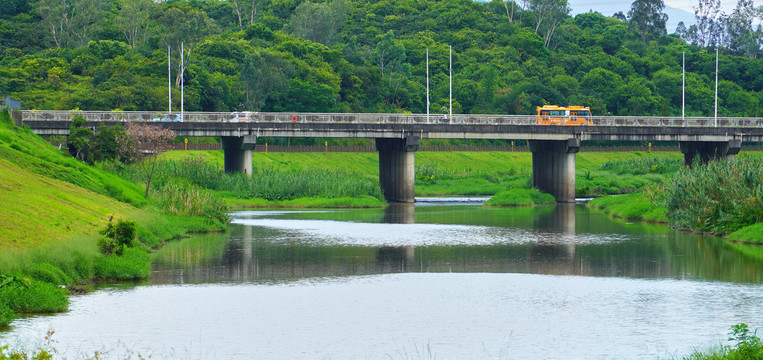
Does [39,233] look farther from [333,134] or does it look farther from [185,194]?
[333,134]

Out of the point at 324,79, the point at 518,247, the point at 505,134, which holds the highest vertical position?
the point at 324,79

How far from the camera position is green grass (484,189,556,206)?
287ft

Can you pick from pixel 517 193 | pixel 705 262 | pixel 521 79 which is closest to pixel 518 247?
pixel 705 262

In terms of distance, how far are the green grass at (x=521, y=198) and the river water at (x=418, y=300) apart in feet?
107

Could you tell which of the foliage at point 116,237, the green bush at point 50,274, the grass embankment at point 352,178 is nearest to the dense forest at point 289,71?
the grass embankment at point 352,178

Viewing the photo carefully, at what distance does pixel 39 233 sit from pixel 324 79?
363ft

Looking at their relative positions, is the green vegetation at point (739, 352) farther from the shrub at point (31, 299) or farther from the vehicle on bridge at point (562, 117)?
the vehicle on bridge at point (562, 117)

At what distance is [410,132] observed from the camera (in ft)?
291

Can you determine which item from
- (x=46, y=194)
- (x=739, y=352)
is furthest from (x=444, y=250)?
(x=739, y=352)

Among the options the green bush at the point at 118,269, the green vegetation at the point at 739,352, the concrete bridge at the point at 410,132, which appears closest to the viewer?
the green vegetation at the point at 739,352

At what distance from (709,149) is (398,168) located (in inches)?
1311

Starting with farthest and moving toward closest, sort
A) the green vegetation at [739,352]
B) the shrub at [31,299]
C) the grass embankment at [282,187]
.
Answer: the grass embankment at [282,187]
the shrub at [31,299]
the green vegetation at [739,352]

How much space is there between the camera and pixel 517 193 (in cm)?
8906

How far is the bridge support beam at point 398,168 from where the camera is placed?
89562 millimetres
